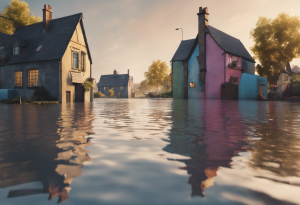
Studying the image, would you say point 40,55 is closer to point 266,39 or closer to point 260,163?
point 260,163

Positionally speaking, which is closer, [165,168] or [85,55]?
[165,168]

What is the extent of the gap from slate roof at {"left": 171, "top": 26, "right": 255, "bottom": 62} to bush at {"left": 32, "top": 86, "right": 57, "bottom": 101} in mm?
21015

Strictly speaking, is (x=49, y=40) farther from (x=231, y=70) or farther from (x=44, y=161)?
(x=44, y=161)

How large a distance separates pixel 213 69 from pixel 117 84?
142 ft

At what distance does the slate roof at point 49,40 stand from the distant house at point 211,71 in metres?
17.2

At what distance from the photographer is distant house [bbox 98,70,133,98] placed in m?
69.7

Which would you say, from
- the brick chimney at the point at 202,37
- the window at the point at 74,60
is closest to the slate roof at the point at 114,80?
the brick chimney at the point at 202,37

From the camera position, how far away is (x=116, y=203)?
187 centimetres

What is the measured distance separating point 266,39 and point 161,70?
39854 mm

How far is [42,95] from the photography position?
23.5 m

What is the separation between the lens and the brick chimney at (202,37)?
32469mm

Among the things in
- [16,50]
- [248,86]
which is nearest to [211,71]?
[248,86]

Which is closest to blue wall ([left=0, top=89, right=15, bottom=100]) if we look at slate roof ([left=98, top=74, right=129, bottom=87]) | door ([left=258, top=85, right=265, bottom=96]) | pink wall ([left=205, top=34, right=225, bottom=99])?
pink wall ([left=205, top=34, right=225, bottom=99])

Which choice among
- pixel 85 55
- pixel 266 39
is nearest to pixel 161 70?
pixel 266 39
